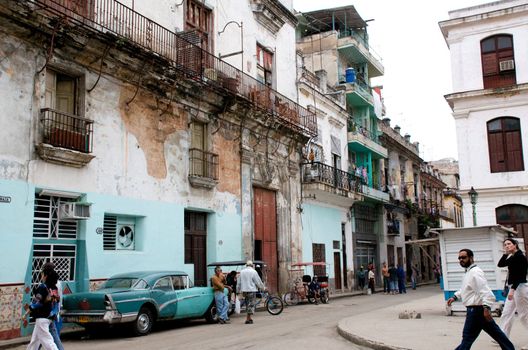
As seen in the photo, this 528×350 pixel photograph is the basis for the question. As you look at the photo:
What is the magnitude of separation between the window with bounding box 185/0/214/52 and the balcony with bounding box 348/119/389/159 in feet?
45.9

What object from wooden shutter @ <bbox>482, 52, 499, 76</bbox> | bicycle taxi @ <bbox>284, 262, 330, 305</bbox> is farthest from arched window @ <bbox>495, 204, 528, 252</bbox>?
bicycle taxi @ <bbox>284, 262, 330, 305</bbox>

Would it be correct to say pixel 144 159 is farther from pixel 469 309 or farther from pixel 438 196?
pixel 438 196

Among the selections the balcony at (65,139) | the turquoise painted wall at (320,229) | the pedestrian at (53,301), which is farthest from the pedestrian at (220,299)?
the turquoise painted wall at (320,229)

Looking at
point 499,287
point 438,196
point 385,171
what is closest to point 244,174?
point 499,287

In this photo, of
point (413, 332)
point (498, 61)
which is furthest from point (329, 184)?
point (413, 332)

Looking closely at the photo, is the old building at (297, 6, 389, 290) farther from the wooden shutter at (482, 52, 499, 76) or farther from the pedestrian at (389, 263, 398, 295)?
Answer: the wooden shutter at (482, 52, 499, 76)

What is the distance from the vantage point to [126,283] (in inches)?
518

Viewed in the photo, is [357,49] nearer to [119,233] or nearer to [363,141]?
[363,141]

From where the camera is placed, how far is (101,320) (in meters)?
11.7

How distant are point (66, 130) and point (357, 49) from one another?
77.5 ft

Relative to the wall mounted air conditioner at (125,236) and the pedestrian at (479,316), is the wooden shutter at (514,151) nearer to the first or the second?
the wall mounted air conditioner at (125,236)

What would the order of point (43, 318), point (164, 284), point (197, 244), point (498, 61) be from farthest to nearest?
1. point (498, 61)
2. point (197, 244)
3. point (164, 284)
4. point (43, 318)

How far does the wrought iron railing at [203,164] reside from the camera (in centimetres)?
1877

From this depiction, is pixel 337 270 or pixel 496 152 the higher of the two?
pixel 496 152
